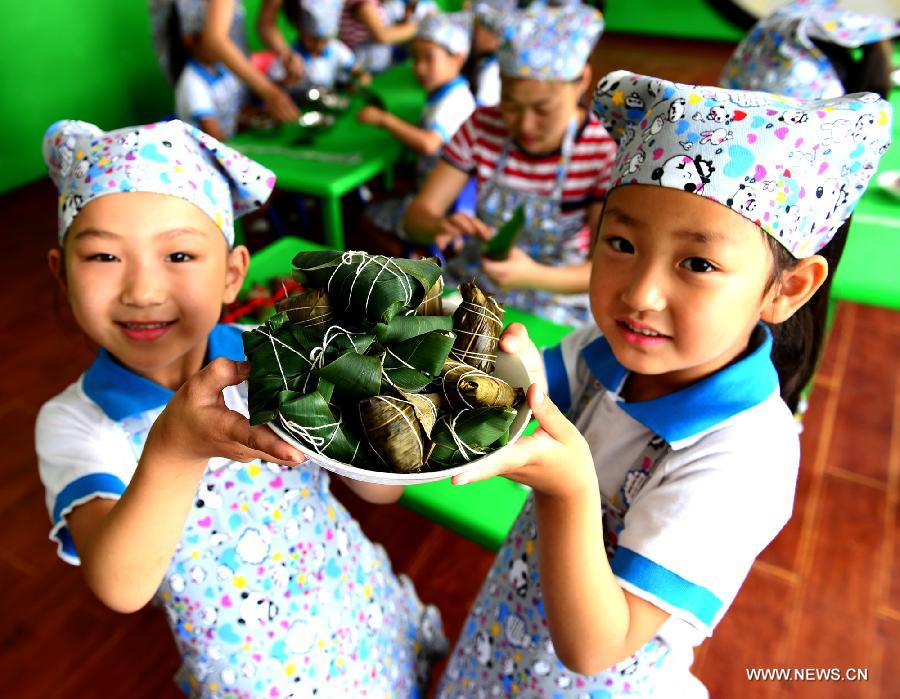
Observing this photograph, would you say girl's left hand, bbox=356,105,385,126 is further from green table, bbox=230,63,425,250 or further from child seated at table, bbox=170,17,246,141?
child seated at table, bbox=170,17,246,141

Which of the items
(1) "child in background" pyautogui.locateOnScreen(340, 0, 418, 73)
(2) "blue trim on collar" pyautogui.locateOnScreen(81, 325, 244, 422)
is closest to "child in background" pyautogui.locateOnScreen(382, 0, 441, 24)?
(1) "child in background" pyautogui.locateOnScreen(340, 0, 418, 73)

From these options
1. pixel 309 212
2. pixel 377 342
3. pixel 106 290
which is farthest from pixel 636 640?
pixel 309 212

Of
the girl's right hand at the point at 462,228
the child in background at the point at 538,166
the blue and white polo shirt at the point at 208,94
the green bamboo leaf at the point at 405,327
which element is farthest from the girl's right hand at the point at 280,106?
the green bamboo leaf at the point at 405,327

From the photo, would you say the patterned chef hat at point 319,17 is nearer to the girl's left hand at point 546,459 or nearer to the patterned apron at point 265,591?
the patterned apron at point 265,591

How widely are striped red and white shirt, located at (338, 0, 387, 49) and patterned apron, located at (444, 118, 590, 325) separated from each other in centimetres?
244

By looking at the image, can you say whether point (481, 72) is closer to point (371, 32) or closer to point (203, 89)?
point (371, 32)

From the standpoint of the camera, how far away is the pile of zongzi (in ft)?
1.65

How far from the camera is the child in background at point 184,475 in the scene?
2.64ft

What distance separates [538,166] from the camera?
1860 millimetres

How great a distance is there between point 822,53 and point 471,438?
167cm

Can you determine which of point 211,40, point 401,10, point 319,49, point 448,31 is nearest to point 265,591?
point 448,31

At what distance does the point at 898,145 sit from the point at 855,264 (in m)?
1.20

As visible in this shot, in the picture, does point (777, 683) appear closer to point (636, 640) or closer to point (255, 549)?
point (636, 640)

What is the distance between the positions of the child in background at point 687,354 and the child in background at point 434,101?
5.88 feet
